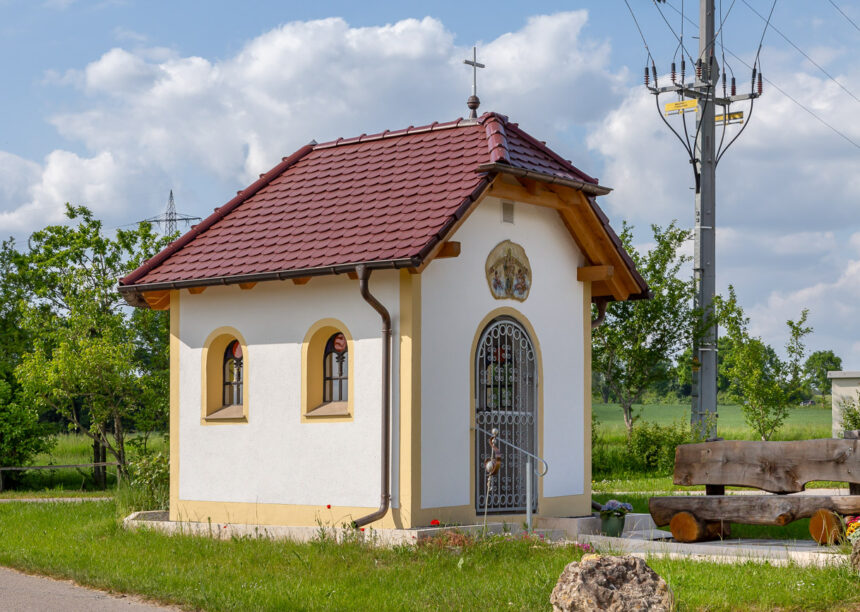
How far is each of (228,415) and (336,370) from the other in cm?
182

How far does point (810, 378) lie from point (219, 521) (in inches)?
685

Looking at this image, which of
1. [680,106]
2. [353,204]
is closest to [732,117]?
[680,106]

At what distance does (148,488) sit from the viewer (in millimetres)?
15984

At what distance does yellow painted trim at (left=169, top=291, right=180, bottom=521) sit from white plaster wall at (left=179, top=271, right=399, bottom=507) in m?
0.09

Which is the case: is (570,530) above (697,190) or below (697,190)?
below

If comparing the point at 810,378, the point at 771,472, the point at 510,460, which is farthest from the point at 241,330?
the point at 810,378

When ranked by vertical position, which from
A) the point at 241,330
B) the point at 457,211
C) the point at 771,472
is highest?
the point at 457,211

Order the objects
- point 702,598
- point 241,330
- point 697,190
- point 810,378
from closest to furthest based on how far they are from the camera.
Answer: point 702,598
point 241,330
point 697,190
point 810,378

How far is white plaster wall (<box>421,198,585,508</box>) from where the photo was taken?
42.0 ft

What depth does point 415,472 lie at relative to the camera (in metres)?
12.4

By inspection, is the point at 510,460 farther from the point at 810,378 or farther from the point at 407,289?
the point at 810,378

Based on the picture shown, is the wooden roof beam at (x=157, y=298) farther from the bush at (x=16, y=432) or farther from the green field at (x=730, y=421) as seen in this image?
the bush at (x=16, y=432)

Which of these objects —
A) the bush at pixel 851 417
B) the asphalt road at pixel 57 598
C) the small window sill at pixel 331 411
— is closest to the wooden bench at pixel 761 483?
the small window sill at pixel 331 411

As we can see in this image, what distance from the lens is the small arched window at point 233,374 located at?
14734 mm
